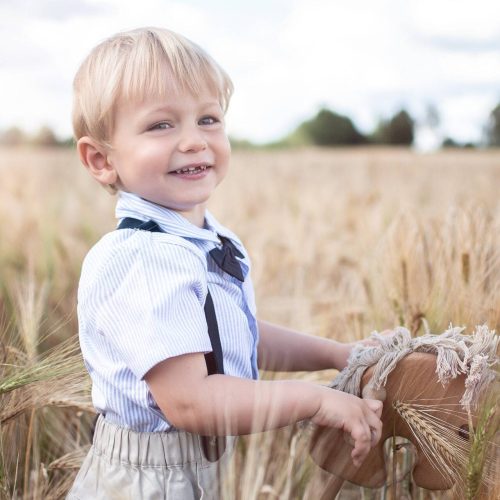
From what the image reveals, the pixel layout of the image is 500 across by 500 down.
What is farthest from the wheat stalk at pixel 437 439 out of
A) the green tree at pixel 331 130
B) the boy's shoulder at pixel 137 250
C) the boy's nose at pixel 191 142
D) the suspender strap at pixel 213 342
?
the green tree at pixel 331 130

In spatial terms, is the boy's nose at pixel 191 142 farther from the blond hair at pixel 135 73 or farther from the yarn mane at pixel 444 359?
the yarn mane at pixel 444 359

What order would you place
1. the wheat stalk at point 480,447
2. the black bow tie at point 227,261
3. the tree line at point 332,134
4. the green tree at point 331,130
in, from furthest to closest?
1. the green tree at point 331,130
2. the tree line at point 332,134
3. the black bow tie at point 227,261
4. the wheat stalk at point 480,447

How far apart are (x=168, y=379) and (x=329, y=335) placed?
0.84 m

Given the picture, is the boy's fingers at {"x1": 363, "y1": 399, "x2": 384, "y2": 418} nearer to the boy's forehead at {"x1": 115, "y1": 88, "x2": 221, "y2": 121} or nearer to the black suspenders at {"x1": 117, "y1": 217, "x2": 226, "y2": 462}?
the black suspenders at {"x1": 117, "y1": 217, "x2": 226, "y2": 462}

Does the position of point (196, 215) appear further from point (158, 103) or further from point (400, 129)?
point (400, 129)

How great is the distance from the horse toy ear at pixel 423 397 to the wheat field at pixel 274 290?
91mm

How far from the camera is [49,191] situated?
14.7ft

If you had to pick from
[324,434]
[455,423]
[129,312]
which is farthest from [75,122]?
[455,423]

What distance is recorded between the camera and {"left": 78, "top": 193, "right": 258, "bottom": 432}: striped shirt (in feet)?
3.16

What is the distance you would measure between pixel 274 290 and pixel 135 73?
1789 mm

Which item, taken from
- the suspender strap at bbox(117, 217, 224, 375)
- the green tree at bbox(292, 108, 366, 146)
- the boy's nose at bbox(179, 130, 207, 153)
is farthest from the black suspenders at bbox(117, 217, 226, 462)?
the green tree at bbox(292, 108, 366, 146)

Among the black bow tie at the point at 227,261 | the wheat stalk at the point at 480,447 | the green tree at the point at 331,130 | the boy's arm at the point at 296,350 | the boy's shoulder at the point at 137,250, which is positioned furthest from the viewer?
the green tree at the point at 331,130

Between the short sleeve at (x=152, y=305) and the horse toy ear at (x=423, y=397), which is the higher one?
the short sleeve at (x=152, y=305)

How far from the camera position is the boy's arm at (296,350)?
130 cm
